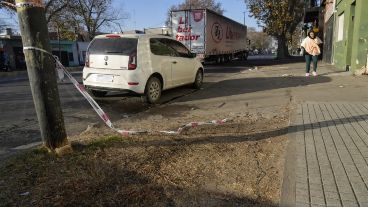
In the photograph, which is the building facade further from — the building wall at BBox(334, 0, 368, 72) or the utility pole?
the utility pole

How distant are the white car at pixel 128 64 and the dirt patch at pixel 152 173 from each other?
11.2ft

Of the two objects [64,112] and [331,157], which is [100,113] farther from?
[331,157]

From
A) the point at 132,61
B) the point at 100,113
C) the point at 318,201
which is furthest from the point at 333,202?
the point at 132,61

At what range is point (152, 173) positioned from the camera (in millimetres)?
4012

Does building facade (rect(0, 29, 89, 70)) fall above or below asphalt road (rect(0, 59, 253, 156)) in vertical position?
above

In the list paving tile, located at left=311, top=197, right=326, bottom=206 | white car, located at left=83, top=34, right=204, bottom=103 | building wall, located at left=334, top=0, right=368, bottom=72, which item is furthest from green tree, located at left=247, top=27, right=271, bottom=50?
paving tile, located at left=311, top=197, right=326, bottom=206

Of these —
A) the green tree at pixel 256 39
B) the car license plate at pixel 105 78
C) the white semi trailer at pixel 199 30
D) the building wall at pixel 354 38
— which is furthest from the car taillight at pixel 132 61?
the green tree at pixel 256 39

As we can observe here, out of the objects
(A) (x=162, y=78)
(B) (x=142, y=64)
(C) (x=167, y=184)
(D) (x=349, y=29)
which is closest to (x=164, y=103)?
(A) (x=162, y=78)

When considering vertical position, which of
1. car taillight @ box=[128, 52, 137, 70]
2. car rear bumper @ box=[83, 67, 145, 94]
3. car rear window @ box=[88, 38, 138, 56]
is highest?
car rear window @ box=[88, 38, 138, 56]

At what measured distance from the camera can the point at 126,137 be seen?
5.33m

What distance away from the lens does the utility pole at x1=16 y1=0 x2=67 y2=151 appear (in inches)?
159

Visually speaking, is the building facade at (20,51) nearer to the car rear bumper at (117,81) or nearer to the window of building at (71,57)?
the window of building at (71,57)

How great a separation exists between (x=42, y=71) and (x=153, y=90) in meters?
5.12

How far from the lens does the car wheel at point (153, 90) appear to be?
8.97 m
